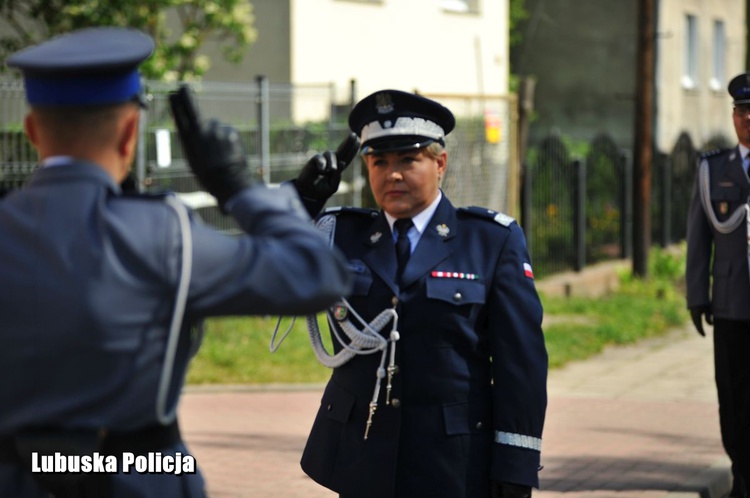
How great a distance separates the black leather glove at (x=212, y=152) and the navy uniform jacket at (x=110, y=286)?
0.07 meters

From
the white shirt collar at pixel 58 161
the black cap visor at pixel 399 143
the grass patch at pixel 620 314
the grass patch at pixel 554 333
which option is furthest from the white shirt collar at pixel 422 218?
the grass patch at pixel 620 314

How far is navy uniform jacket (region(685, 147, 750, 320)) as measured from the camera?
7.24 m

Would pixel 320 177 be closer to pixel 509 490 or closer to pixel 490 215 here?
pixel 490 215

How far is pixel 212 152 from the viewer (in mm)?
2818

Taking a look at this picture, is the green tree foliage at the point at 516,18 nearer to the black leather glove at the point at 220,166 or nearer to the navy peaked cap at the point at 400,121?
the navy peaked cap at the point at 400,121

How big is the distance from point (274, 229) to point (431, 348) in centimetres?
172

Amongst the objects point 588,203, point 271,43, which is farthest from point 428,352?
point 271,43

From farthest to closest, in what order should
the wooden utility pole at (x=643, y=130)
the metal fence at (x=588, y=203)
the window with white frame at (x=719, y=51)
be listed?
the window with white frame at (x=719, y=51), the metal fence at (x=588, y=203), the wooden utility pole at (x=643, y=130)

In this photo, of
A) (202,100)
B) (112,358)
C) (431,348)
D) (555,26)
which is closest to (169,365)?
(112,358)

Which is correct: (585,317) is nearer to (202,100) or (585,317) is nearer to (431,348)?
(202,100)

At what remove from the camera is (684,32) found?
3338 cm

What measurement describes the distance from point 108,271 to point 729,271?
5278 mm

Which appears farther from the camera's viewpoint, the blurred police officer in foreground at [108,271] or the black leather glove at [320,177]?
the black leather glove at [320,177]

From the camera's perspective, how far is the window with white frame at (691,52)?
3394 cm
